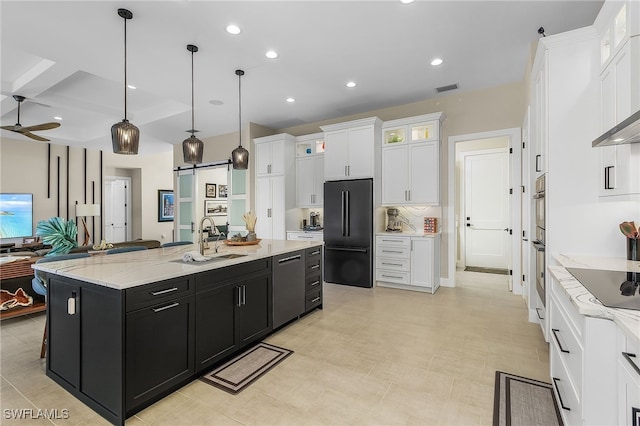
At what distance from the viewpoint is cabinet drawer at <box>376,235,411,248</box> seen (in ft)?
15.8

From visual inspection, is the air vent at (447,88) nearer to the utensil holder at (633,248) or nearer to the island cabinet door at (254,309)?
the utensil holder at (633,248)

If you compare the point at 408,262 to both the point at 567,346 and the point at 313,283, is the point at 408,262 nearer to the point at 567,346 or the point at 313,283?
the point at 313,283

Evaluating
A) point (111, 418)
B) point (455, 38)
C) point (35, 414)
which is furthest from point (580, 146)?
point (35, 414)

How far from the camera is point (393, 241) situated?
194 inches

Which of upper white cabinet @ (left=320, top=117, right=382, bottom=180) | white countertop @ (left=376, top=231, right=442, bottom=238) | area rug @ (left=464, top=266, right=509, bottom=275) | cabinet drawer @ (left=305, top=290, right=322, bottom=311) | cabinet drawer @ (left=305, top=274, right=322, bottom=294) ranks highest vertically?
upper white cabinet @ (left=320, top=117, right=382, bottom=180)

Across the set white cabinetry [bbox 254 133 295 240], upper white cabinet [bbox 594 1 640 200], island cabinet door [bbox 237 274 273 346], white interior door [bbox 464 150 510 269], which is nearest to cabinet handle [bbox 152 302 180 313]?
island cabinet door [bbox 237 274 273 346]

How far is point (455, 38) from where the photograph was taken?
3.24 m

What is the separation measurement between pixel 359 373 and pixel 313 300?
1435 millimetres

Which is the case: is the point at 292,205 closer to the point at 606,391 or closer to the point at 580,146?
the point at 580,146

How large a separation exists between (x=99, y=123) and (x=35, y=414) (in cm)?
662

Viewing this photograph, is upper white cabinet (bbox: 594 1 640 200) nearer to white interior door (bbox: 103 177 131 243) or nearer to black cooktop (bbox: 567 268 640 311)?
black cooktop (bbox: 567 268 640 311)

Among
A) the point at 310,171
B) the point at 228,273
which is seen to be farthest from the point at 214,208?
the point at 228,273

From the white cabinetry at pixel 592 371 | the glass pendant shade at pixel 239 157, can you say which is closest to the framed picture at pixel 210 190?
the glass pendant shade at pixel 239 157

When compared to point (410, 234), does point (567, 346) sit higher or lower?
lower
